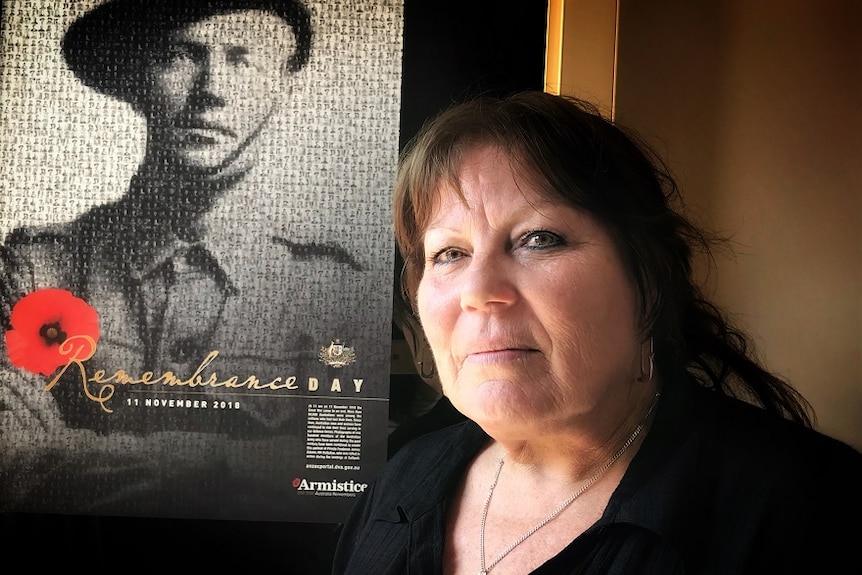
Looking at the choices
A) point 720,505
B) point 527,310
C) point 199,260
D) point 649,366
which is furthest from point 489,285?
point 199,260

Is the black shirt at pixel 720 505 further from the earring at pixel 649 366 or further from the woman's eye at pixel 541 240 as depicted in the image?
the woman's eye at pixel 541 240

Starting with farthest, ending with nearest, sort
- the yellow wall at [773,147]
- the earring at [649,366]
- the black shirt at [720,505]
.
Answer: the yellow wall at [773,147] < the earring at [649,366] < the black shirt at [720,505]

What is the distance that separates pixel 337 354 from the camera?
0.92 metres

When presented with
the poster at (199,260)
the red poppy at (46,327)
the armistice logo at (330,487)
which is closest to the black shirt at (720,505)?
the armistice logo at (330,487)

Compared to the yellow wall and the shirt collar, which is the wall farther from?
the shirt collar

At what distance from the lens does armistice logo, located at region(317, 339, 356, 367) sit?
0.92m

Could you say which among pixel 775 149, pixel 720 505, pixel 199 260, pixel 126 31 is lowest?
pixel 720 505

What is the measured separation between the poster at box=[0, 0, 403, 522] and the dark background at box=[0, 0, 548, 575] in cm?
2

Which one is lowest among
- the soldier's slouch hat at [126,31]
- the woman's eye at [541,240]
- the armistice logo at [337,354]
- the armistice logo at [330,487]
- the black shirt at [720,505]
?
the armistice logo at [330,487]

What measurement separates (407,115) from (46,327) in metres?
0.56

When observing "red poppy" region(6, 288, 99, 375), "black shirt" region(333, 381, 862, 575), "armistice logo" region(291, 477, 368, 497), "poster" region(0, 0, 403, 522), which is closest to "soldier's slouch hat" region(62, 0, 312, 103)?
"poster" region(0, 0, 403, 522)

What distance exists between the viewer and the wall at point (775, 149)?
0.88 meters

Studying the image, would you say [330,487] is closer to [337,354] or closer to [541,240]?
[337,354]

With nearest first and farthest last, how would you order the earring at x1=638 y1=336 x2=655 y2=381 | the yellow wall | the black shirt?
the black shirt, the earring at x1=638 y1=336 x2=655 y2=381, the yellow wall
